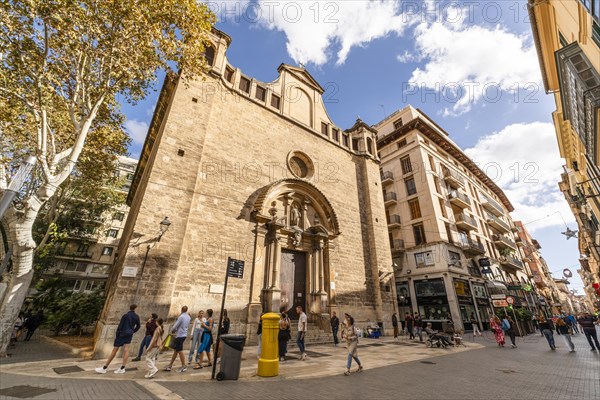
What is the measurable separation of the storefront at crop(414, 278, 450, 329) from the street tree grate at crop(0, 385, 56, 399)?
21.0 m

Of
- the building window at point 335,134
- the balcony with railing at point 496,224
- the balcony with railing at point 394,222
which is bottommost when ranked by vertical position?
the balcony with railing at point 394,222

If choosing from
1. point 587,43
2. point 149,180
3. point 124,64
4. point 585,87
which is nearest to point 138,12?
point 124,64

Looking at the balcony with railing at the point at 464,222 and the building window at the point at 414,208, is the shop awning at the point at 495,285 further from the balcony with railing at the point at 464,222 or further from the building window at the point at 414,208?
the building window at the point at 414,208

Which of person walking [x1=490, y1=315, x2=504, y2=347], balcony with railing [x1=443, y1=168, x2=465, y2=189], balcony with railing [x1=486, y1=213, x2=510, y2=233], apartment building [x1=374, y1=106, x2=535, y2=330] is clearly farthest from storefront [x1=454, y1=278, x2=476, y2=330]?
balcony with railing [x1=486, y1=213, x2=510, y2=233]

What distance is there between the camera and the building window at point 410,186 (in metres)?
24.3

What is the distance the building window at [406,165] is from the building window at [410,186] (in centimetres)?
Answer: 98

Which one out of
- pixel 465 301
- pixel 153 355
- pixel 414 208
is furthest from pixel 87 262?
pixel 465 301

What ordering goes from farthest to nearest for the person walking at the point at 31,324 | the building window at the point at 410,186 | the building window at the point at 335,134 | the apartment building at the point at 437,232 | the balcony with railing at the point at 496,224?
1. the balcony with railing at the point at 496,224
2. the building window at the point at 410,186
3. the apartment building at the point at 437,232
4. the building window at the point at 335,134
5. the person walking at the point at 31,324

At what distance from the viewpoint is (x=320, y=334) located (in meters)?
11.6

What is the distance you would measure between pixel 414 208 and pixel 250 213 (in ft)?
57.5

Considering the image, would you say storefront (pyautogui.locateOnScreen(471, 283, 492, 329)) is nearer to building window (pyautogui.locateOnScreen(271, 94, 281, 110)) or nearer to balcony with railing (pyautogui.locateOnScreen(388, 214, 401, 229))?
balcony with railing (pyautogui.locateOnScreen(388, 214, 401, 229))

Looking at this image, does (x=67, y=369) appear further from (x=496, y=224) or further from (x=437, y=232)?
(x=496, y=224)

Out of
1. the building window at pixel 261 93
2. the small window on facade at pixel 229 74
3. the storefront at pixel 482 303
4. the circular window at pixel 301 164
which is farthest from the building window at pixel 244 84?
the storefront at pixel 482 303

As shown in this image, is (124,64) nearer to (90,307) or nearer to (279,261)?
(279,261)
